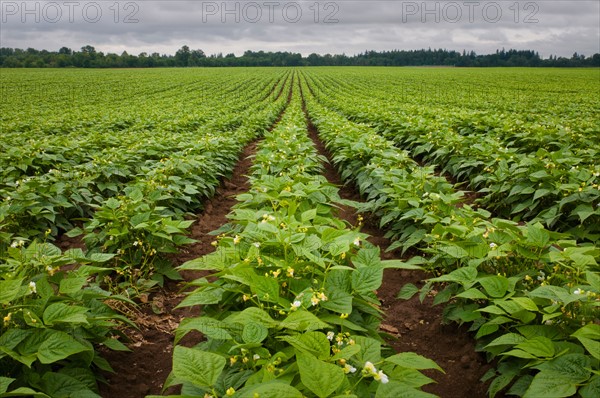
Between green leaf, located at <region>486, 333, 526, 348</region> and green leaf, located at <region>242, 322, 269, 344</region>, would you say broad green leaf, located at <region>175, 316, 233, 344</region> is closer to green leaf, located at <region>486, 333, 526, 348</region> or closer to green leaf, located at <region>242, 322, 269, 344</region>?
green leaf, located at <region>242, 322, 269, 344</region>

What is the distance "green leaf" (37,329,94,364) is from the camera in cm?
193

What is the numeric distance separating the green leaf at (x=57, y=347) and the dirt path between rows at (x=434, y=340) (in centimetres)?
167

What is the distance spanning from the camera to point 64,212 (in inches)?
217

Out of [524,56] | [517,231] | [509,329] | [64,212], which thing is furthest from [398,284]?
[524,56]

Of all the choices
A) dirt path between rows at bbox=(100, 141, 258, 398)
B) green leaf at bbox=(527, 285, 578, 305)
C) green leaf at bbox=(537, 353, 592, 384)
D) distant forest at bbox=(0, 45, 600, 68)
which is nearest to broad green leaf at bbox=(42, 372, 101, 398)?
dirt path between rows at bbox=(100, 141, 258, 398)

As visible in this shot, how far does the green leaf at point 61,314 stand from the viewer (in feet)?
6.83

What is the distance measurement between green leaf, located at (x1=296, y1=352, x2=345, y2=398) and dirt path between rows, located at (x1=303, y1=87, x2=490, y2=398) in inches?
41.8

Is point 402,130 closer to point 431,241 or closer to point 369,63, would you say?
point 431,241

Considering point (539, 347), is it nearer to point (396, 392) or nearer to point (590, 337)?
point (590, 337)

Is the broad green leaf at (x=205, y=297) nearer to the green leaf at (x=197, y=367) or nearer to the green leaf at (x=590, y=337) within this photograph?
the green leaf at (x=197, y=367)

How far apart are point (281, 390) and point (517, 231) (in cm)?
248

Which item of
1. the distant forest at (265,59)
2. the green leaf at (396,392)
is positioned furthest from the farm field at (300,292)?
the distant forest at (265,59)

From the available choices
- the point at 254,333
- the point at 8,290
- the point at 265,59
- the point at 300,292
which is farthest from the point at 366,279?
the point at 265,59

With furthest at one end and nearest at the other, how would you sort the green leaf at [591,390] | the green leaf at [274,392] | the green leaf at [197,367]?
the green leaf at [591,390], the green leaf at [197,367], the green leaf at [274,392]
